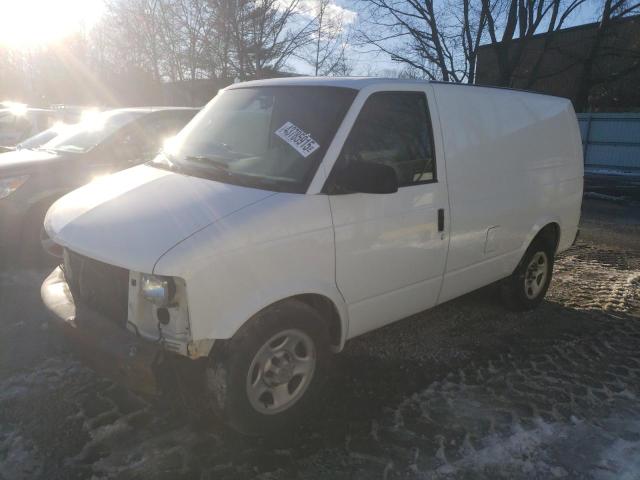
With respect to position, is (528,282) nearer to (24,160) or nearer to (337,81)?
(337,81)

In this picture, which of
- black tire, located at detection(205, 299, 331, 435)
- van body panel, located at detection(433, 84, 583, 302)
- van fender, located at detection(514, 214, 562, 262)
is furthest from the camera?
van fender, located at detection(514, 214, 562, 262)

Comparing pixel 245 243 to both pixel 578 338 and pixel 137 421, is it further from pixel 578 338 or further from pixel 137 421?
pixel 578 338

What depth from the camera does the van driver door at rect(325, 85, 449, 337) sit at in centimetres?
303

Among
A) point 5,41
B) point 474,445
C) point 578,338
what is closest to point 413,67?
point 578,338

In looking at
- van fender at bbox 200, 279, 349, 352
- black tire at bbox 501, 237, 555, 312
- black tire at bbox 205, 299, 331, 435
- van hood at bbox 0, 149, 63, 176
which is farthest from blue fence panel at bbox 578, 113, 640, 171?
black tire at bbox 205, 299, 331, 435

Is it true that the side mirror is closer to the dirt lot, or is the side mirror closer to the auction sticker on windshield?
the auction sticker on windshield

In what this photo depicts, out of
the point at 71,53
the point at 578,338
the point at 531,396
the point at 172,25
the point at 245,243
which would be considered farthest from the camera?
the point at 71,53

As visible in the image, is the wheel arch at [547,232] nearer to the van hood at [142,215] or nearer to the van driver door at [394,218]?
the van driver door at [394,218]

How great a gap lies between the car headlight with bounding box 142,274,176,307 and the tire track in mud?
0.76 m

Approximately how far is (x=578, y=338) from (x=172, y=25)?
17.8 metres

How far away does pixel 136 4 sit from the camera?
1831cm

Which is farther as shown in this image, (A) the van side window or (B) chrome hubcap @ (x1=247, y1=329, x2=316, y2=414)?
(A) the van side window

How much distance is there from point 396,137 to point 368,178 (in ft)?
2.20

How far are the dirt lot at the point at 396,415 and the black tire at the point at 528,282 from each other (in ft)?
0.96
